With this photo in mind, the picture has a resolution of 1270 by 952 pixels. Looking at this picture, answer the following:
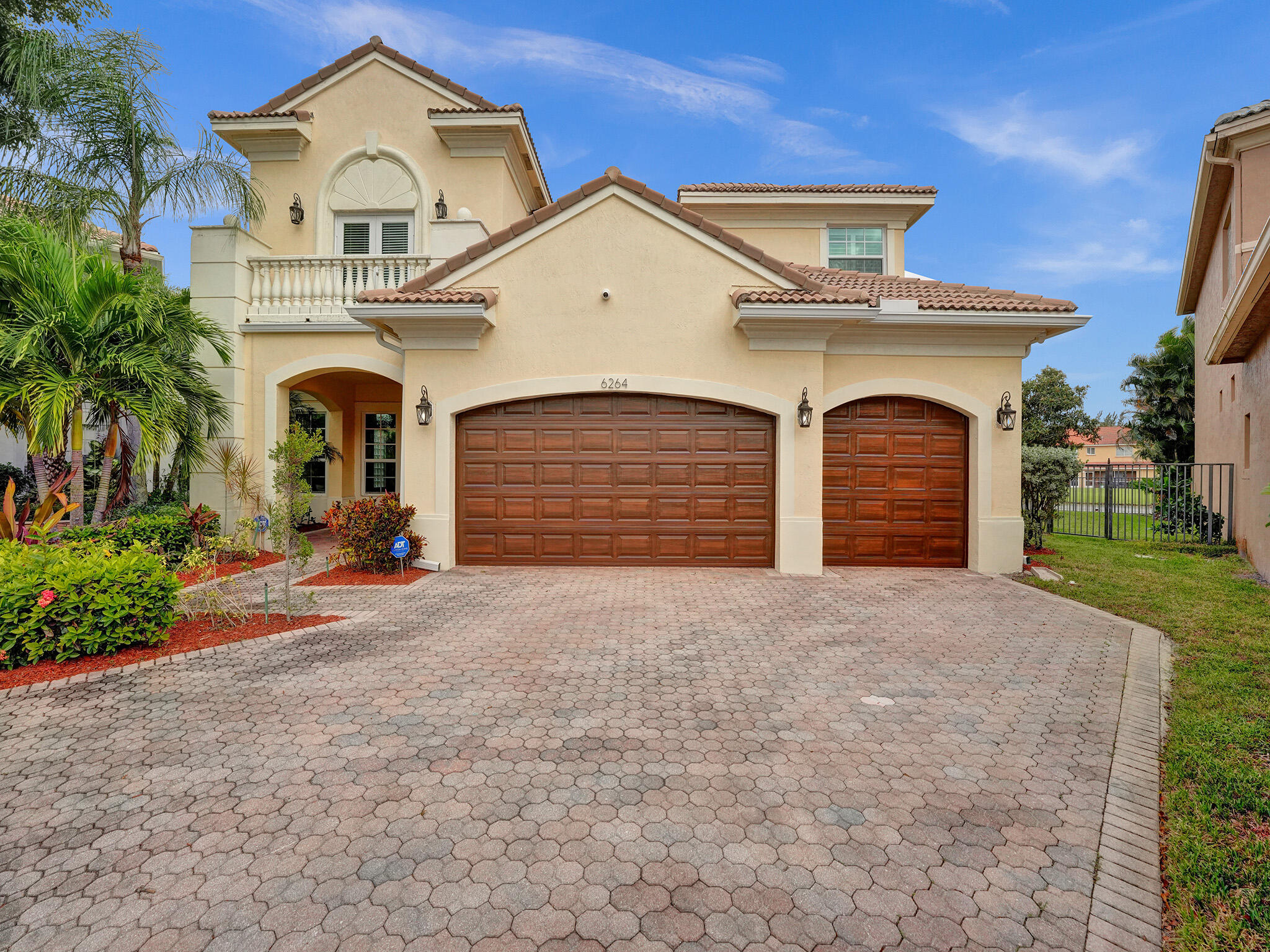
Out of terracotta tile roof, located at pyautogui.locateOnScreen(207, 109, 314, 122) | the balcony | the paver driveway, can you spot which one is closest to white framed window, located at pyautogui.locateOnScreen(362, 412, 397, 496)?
the balcony

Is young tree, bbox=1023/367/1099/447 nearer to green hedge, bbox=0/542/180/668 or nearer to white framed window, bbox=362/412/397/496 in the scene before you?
white framed window, bbox=362/412/397/496

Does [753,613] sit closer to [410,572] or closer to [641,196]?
[410,572]

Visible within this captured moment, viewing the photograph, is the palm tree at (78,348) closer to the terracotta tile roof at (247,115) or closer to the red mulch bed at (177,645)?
the red mulch bed at (177,645)

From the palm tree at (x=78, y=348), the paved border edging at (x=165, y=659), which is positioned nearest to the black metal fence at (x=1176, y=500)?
the paved border edging at (x=165, y=659)

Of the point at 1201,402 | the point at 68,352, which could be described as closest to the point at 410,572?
the point at 68,352

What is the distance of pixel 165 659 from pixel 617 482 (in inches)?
261

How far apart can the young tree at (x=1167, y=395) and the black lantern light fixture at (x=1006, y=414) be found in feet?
49.2

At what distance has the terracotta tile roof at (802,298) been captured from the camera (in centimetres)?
946

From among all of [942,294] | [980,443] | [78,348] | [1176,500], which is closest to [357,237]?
[78,348]

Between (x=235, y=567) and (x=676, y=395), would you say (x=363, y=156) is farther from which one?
(x=676, y=395)

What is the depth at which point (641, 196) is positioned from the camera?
1021 cm

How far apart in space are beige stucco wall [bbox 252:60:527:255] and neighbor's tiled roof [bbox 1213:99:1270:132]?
14539 mm

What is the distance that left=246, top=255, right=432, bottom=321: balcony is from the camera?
12.0 m

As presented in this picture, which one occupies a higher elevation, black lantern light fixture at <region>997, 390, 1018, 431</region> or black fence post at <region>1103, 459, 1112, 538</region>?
black lantern light fixture at <region>997, 390, 1018, 431</region>
